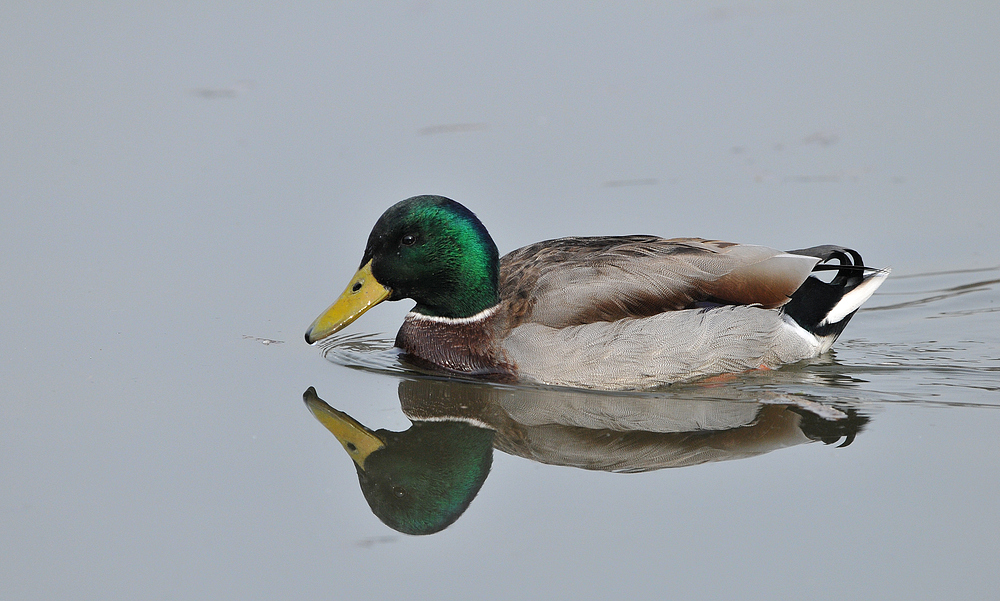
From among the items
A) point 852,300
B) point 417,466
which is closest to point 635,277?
point 852,300

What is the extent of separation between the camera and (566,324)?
23.9 feet

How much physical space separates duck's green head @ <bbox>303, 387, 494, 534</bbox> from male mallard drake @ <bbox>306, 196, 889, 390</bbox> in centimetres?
68

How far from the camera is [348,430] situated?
22.5 feet

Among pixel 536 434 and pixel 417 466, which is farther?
pixel 536 434

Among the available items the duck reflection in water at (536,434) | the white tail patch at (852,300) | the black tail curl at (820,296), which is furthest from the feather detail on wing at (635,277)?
the duck reflection in water at (536,434)

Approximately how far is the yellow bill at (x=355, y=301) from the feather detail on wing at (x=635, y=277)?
75cm

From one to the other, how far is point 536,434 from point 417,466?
73 cm

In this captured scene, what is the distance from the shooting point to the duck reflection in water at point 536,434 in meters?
6.15

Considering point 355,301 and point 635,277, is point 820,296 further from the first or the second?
point 355,301

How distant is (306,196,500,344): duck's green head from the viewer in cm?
739

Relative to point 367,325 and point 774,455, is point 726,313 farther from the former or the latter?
point 367,325

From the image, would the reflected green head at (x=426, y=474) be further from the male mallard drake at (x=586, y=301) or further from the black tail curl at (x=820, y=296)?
the black tail curl at (x=820, y=296)

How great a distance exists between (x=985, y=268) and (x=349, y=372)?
441cm

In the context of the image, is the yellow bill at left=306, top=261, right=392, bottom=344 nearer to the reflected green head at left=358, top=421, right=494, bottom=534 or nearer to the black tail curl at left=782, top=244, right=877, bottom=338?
the reflected green head at left=358, top=421, right=494, bottom=534
